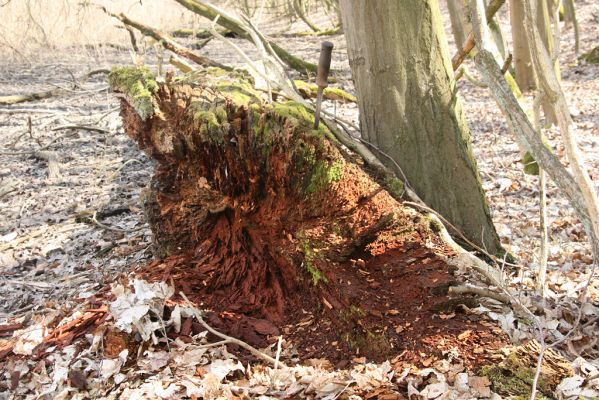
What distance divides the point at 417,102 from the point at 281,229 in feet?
3.72

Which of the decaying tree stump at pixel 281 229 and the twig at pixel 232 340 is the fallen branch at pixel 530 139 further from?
the twig at pixel 232 340

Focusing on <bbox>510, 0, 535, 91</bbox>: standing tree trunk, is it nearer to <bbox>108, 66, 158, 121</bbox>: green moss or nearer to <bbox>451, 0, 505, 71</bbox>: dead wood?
<bbox>451, 0, 505, 71</bbox>: dead wood

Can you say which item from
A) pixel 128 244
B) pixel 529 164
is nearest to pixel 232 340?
pixel 128 244

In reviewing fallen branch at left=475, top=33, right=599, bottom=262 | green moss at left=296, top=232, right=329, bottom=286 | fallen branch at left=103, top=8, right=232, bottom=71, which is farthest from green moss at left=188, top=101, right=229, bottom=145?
fallen branch at left=103, top=8, right=232, bottom=71

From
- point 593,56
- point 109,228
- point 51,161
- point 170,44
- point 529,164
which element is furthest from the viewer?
point 593,56

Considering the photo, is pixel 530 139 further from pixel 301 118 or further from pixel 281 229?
pixel 281 229

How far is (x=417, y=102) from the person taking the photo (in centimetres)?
334

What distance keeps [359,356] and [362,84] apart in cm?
168

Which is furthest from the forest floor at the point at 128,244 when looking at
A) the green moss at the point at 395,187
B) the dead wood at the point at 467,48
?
the dead wood at the point at 467,48

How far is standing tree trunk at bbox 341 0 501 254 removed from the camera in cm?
328

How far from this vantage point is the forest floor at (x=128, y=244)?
2574 mm

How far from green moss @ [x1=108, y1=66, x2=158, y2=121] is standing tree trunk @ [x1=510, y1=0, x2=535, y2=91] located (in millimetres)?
5839

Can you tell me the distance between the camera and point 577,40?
11781mm

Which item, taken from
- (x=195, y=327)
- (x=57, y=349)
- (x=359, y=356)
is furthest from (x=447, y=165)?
(x=57, y=349)
